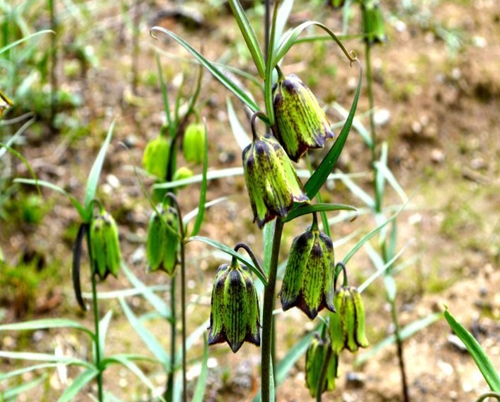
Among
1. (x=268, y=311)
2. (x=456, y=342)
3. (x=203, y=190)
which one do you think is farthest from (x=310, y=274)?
(x=456, y=342)

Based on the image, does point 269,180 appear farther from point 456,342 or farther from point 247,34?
point 456,342

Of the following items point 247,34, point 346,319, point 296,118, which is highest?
point 247,34


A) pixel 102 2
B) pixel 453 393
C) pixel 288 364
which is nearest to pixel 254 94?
pixel 102 2

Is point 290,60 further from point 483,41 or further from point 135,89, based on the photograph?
point 483,41

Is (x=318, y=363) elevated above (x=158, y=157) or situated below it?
below

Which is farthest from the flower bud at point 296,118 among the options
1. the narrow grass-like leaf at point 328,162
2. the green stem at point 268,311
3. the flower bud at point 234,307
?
the flower bud at point 234,307

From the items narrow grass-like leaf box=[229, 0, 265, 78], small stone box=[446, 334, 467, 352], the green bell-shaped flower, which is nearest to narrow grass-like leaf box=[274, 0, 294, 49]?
narrow grass-like leaf box=[229, 0, 265, 78]

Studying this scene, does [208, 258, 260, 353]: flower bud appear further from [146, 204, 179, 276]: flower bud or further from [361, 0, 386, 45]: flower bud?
[361, 0, 386, 45]: flower bud

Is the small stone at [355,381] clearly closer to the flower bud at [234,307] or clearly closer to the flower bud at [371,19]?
the flower bud at [371,19]
